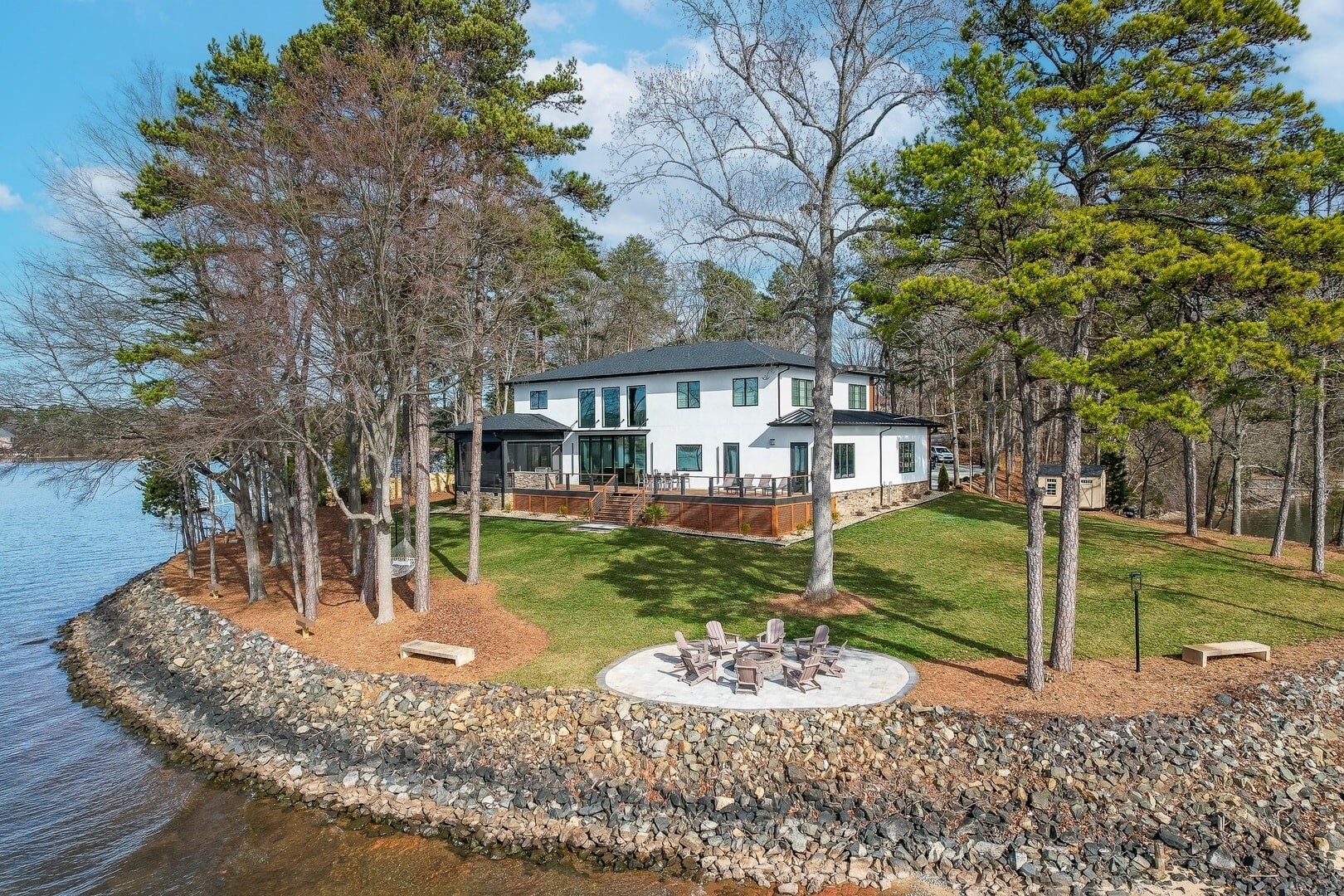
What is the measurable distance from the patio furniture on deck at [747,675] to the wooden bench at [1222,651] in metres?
7.35

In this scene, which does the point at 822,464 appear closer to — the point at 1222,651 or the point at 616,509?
the point at 1222,651

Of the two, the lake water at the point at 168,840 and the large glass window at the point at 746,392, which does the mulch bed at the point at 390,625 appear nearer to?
the lake water at the point at 168,840

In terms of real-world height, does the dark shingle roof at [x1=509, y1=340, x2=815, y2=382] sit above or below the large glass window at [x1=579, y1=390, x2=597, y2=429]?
above

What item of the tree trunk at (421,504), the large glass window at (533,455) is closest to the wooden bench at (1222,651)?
the tree trunk at (421,504)

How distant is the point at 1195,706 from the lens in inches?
391

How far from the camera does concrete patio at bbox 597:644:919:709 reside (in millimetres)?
10281

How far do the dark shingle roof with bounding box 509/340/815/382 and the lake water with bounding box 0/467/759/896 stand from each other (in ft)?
59.9

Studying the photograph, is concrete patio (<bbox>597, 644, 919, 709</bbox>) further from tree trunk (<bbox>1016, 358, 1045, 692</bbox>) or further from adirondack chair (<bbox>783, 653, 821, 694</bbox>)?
tree trunk (<bbox>1016, 358, 1045, 692</bbox>)

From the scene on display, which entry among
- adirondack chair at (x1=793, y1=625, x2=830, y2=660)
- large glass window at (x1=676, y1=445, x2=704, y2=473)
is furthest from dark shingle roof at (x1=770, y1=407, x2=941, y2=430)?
adirondack chair at (x1=793, y1=625, x2=830, y2=660)

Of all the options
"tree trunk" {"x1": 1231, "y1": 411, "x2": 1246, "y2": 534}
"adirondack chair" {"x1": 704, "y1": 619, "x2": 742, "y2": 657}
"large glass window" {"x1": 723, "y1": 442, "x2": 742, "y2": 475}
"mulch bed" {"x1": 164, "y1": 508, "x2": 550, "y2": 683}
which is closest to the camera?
"adirondack chair" {"x1": 704, "y1": 619, "x2": 742, "y2": 657}

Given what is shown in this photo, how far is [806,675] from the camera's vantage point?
10766 mm

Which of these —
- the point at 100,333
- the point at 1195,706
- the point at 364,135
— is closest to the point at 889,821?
the point at 1195,706

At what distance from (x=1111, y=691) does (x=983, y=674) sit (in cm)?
174

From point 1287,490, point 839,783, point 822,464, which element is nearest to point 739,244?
point 822,464
